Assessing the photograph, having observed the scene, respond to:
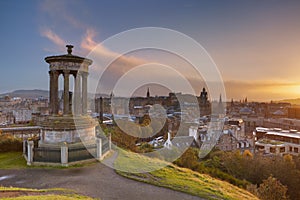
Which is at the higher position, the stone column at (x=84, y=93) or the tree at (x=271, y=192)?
the stone column at (x=84, y=93)

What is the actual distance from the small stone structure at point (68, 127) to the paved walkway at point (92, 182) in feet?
3.07

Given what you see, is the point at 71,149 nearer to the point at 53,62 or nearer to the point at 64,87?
the point at 64,87

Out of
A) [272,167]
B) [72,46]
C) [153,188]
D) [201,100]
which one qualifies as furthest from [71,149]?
[201,100]

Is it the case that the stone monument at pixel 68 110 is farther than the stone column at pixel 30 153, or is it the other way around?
the stone monument at pixel 68 110

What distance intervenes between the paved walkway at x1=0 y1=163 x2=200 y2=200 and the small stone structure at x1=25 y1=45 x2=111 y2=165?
936 mm

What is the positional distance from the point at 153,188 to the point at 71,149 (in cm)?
510

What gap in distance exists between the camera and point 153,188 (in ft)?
30.9

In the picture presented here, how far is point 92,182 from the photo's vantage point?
9.89 metres

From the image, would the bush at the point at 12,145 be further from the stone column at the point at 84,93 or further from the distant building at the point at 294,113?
the distant building at the point at 294,113

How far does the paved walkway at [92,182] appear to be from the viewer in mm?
8656

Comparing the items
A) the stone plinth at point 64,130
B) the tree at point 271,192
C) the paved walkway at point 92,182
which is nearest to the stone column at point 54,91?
the stone plinth at point 64,130

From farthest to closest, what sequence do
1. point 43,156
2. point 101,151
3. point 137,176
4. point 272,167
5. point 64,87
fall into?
point 272,167, point 64,87, point 101,151, point 43,156, point 137,176

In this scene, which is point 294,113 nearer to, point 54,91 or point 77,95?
point 77,95

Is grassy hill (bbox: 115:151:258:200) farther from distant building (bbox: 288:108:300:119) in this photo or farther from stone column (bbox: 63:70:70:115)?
distant building (bbox: 288:108:300:119)
